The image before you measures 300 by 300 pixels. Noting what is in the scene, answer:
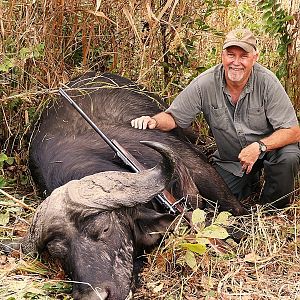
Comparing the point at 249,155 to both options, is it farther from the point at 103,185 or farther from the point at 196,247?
the point at 103,185

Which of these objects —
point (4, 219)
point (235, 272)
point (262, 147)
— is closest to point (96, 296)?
point (235, 272)

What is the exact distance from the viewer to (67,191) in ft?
12.8

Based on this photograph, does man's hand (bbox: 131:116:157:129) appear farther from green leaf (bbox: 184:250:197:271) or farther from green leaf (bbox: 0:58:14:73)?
green leaf (bbox: 184:250:197:271)

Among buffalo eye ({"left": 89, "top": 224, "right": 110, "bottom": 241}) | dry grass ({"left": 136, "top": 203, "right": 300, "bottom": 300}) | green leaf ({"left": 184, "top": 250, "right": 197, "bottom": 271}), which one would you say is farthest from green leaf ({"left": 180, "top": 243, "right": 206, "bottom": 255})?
buffalo eye ({"left": 89, "top": 224, "right": 110, "bottom": 241})

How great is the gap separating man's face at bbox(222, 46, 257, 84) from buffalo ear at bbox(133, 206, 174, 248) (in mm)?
1441

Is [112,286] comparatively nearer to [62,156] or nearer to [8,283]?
[8,283]

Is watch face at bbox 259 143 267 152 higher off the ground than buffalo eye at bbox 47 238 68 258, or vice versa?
watch face at bbox 259 143 267 152

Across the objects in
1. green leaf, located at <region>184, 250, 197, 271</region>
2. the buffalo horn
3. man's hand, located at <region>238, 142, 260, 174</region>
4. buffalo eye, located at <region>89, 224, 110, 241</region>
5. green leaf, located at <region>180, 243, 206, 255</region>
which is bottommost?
green leaf, located at <region>184, 250, 197, 271</region>

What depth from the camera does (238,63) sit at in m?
5.08

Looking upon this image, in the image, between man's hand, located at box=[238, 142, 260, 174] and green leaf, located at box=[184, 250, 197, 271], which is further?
man's hand, located at box=[238, 142, 260, 174]

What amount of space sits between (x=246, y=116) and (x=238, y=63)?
45 centimetres

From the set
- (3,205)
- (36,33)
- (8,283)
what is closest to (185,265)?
(8,283)

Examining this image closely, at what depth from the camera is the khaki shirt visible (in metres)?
5.13

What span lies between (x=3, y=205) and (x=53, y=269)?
3.48 ft
